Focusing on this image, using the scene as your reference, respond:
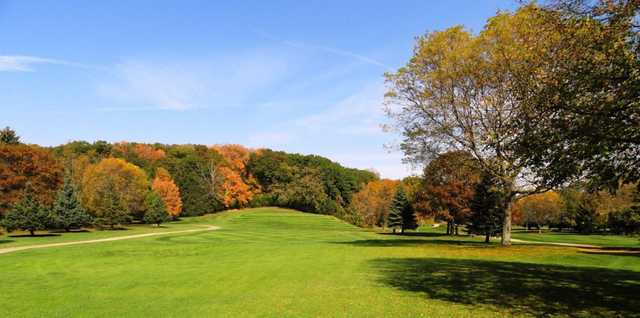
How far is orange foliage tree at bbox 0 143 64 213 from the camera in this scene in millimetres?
48812

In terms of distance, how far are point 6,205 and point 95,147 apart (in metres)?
51.5

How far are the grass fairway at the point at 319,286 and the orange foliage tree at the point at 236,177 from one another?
7642cm

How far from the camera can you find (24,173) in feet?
170

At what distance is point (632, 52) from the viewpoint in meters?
9.79

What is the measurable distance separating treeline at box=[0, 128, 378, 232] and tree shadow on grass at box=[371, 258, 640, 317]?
43.9 meters

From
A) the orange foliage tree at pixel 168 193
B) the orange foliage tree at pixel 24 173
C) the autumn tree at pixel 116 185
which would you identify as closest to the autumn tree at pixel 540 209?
the orange foliage tree at pixel 168 193

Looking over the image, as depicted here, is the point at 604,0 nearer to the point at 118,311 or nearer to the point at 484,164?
the point at 118,311

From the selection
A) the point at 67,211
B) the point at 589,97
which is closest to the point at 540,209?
the point at 589,97

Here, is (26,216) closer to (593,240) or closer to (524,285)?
(524,285)

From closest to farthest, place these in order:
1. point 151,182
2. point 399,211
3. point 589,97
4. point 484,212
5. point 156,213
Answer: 1. point 589,97
2. point 484,212
3. point 399,211
4. point 156,213
5. point 151,182

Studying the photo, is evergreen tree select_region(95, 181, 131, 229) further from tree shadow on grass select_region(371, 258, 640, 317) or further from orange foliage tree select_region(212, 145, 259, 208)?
tree shadow on grass select_region(371, 258, 640, 317)

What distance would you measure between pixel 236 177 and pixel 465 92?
80387 mm

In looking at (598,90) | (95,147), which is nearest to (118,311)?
(598,90)

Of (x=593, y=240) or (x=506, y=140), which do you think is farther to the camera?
(x=593, y=240)
